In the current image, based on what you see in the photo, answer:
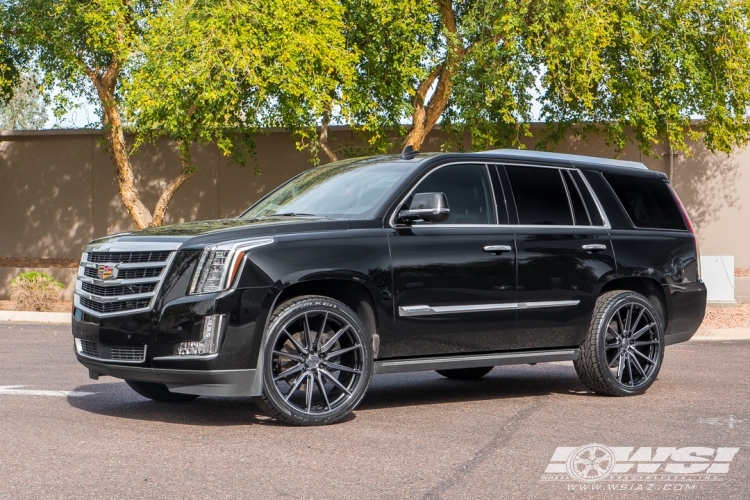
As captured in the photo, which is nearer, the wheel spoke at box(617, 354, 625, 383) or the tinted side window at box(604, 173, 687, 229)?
the wheel spoke at box(617, 354, 625, 383)

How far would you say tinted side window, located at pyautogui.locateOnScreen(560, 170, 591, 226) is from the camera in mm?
9609

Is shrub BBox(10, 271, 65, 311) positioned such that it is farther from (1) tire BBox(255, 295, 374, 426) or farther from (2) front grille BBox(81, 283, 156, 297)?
(1) tire BBox(255, 295, 374, 426)

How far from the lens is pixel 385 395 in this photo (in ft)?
32.0

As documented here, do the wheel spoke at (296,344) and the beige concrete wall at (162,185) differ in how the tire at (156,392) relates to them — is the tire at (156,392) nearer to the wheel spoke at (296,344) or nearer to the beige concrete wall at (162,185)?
the wheel spoke at (296,344)

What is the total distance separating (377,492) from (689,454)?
224 centimetres

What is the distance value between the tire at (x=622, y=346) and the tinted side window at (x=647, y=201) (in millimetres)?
789

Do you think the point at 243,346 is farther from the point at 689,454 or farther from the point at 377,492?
the point at 689,454

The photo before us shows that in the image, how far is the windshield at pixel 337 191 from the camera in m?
8.66

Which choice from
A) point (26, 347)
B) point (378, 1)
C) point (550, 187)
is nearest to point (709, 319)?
point (378, 1)

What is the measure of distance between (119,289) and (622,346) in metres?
4.41

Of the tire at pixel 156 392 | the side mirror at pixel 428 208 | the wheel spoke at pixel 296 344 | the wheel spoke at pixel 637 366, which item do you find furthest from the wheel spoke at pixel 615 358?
the tire at pixel 156 392

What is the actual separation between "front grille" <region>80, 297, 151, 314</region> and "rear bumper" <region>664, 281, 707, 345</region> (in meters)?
4.90

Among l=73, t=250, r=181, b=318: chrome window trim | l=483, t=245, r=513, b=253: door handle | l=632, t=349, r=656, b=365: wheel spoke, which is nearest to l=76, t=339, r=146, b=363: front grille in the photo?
l=73, t=250, r=181, b=318: chrome window trim

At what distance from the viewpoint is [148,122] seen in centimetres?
1894
